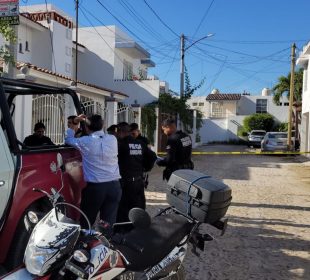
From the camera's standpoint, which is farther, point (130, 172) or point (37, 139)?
point (37, 139)

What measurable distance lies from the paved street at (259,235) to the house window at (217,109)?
1542 inches

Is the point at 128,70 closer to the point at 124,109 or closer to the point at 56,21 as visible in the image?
the point at 56,21

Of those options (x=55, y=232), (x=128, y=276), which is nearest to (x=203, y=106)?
(x=128, y=276)

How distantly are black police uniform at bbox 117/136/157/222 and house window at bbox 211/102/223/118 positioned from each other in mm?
46832

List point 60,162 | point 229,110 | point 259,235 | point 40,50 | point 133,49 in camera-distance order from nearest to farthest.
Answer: point 60,162, point 259,235, point 40,50, point 133,49, point 229,110

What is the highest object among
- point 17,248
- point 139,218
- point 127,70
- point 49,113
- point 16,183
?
point 127,70

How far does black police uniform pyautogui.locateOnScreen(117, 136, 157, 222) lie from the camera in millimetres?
5664

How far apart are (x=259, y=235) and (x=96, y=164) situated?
3200mm

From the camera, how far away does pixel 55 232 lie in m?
2.48

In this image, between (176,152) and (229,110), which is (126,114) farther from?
(229,110)

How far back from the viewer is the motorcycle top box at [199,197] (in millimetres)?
3541

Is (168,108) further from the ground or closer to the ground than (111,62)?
closer to the ground

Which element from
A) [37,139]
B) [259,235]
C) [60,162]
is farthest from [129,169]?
[259,235]

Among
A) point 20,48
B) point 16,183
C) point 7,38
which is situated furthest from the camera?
point 20,48
